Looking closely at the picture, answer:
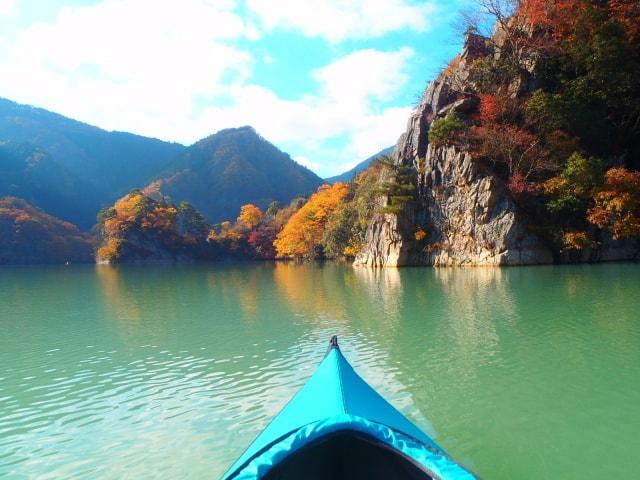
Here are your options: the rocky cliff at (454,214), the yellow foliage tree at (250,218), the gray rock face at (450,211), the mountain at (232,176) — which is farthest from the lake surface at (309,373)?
the mountain at (232,176)

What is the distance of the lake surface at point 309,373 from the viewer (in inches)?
210

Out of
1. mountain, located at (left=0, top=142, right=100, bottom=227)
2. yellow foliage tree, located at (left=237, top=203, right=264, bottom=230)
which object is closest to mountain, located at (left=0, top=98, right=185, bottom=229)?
mountain, located at (left=0, top=142, right=100, bottom=227)

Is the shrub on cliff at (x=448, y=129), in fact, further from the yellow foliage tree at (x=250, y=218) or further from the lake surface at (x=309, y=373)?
the yellow foliage tree at (x=250, y=218)

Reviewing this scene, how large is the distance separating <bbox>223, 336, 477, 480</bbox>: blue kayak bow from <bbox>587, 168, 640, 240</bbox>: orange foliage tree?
27.7m

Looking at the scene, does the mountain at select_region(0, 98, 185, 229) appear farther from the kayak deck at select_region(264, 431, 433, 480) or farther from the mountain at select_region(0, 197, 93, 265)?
the kayak deck at select_region(264, 431, 433, 480)

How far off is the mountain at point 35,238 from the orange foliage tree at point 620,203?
72.4 m

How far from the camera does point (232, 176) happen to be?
117 m

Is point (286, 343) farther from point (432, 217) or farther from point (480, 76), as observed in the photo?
point (480, 76)

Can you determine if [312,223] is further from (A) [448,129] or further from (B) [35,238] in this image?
(B) [35,238]

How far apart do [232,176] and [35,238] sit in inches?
2154

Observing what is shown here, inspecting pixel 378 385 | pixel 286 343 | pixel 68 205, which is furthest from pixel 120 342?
pixel 68 205

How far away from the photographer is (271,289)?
25.1m

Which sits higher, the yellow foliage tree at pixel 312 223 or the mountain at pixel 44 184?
the mountain at pixel 44 184

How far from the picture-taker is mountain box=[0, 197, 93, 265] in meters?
67.4
